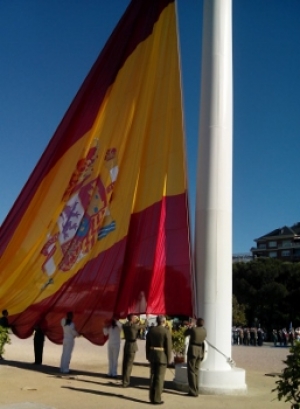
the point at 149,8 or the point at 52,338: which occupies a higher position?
the point at 149,8

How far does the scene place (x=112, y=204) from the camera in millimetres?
13891

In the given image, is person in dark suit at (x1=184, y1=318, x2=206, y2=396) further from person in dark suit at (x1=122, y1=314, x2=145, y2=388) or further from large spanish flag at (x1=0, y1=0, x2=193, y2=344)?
person in dark suit at (x1=122, y1=314, x2=145, y2=388)

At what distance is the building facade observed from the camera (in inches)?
3873

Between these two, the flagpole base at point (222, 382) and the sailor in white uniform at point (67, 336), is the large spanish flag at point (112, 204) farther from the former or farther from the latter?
the flagpole base at point (222, 382)

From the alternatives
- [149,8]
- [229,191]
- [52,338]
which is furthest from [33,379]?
[149,8]

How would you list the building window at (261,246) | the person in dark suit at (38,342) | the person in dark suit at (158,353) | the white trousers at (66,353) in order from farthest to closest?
the building window at (261,246)
the person in dark suit at (38,342)
the white trousers at (66,353)
the person in dark suit at (158,353)

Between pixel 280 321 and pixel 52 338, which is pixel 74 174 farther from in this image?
pixel 280 321

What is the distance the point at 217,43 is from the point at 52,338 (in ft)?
28.9

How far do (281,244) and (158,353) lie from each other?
93.5 m

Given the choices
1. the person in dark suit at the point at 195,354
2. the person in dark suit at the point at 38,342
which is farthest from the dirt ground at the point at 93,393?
the person in dark suit at the point at 38,342

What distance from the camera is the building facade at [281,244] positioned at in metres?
98.4

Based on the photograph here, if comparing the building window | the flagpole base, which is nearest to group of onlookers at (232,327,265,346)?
the flagpole base

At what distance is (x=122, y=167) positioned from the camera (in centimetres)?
1388

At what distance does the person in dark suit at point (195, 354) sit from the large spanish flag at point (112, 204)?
0.78 metres
